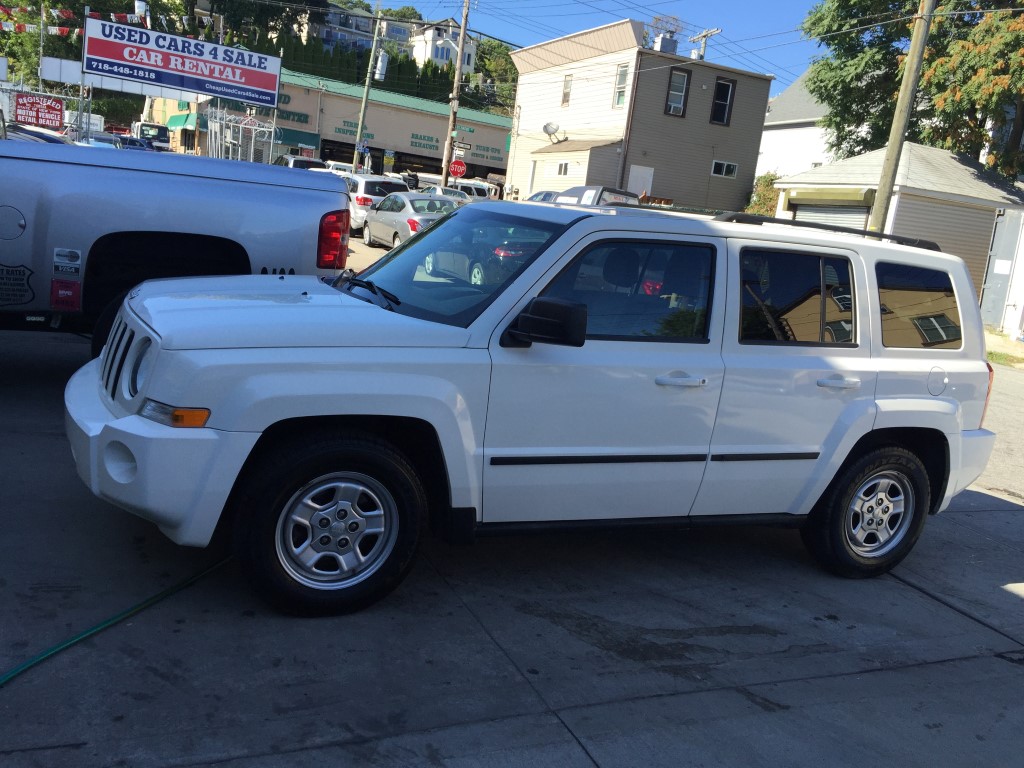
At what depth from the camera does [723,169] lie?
39.7 metres

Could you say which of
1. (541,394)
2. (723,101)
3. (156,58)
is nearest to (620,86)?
(723,101)

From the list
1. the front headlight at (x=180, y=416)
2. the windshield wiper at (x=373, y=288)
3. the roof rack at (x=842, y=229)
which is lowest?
the front headlight at (x=180, y=416)

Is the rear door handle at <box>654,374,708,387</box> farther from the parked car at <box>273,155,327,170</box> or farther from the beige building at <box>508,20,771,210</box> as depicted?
the beige building at <box>508,20,771,210</box>

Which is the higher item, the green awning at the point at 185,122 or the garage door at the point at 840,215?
the green awning at the point at 185,122

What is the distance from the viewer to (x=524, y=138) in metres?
43.2

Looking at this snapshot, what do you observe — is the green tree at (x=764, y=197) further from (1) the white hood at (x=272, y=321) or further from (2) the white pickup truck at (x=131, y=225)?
(1) the white hood at (x=272, y=321)

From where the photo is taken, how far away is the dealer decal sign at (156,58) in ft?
71.1

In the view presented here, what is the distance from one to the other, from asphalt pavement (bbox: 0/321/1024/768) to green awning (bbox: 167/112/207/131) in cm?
5041

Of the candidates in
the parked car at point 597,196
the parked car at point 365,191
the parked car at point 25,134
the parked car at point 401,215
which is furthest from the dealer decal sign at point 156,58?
the parked car at point 25,134

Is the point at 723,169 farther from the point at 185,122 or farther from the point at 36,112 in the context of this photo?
the point at 185,122

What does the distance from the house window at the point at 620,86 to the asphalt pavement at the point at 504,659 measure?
110 feet

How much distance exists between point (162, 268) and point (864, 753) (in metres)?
5.49

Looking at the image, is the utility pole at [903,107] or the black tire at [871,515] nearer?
the black tire at [871,515]

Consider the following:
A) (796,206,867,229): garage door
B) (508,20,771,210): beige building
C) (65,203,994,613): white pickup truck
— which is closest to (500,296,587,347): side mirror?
(65,203,994,613): white pickup truck
